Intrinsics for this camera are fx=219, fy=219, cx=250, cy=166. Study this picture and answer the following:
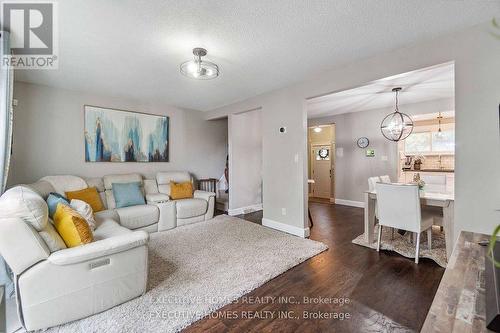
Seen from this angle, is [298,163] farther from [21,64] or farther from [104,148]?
[21,64]

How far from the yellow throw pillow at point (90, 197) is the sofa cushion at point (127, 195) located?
240mm

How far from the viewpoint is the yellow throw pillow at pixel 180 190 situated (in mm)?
4129

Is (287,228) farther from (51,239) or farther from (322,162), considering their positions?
(322,162)

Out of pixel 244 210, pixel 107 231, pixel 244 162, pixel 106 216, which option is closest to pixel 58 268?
pixel 107 231

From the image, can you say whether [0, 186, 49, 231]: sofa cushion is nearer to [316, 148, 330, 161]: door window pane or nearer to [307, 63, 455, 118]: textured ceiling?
[307, 63, 455, 118]: textured ceiling

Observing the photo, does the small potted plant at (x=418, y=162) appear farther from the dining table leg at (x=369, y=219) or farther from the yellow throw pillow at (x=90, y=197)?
the yellow throw pillow at (x=90, y=197)

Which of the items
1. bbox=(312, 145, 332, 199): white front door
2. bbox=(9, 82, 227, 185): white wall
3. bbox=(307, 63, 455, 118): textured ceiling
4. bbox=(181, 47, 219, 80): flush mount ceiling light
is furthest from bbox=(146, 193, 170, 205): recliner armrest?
bbox=(312, 145, 332, 199): white front door

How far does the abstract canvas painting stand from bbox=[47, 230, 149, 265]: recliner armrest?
280 centimetres

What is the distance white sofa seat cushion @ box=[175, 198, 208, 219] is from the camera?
3.87 metres

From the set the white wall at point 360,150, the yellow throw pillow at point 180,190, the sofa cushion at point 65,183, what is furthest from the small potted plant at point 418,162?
the sofa cushion at point 65,183

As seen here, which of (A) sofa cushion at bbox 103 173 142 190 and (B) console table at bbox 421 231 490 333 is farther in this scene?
(A) sofa cushion at bbox 103 173 142 190

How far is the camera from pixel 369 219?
3121 mm

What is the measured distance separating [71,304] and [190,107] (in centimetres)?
416

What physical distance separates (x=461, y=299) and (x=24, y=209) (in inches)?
96.7
